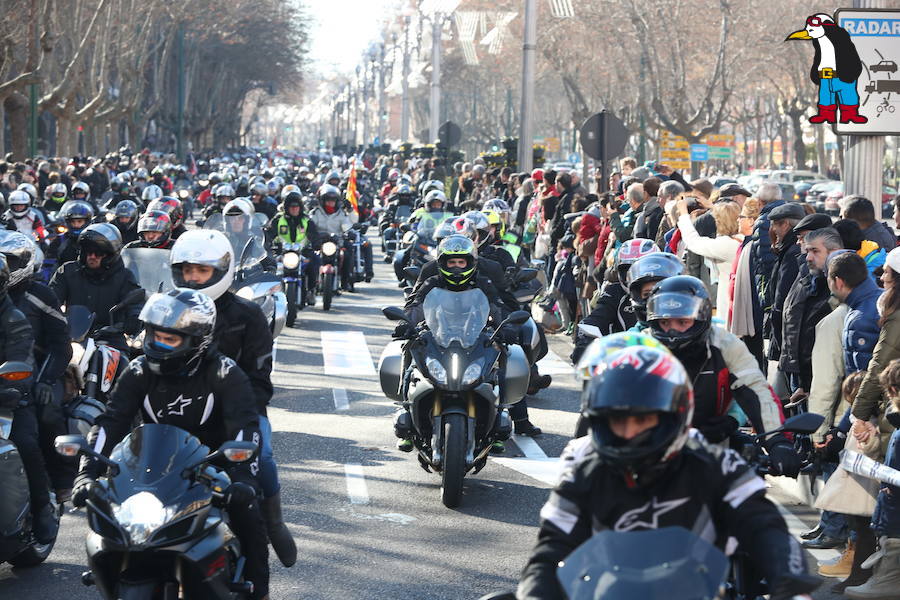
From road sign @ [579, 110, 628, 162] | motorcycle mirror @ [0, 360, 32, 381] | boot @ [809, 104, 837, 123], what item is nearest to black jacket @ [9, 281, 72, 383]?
motorcycle mirror @ [0, 360, 32, 381]

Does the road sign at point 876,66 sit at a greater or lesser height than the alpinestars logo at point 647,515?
greater

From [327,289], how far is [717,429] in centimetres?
1556

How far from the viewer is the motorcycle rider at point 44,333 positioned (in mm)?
7730

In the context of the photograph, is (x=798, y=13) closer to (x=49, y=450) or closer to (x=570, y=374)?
(x=570, y=374)

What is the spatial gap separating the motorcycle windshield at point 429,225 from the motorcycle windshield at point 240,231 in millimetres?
5159

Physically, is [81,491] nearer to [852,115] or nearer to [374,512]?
[374,512]

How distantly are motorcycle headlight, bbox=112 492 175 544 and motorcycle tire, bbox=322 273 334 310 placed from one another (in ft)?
52.9

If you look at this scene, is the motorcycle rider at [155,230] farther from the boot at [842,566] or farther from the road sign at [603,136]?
the road sign at [603,136]

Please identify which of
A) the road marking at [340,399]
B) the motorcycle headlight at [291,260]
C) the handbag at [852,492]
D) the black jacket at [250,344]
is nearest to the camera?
the black jacket at [250,344]

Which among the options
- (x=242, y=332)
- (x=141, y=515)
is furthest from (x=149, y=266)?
(x=141, y=515)

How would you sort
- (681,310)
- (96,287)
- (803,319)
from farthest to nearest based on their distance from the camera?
(96,287) → (803,319) → (681,310)

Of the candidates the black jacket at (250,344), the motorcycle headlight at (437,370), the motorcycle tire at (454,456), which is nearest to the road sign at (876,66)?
the motorcycle headlight at (437,370)

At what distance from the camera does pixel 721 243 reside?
38.4 ft

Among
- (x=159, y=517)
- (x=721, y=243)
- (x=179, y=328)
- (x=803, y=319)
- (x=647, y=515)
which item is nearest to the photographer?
(x=647, y=515)
